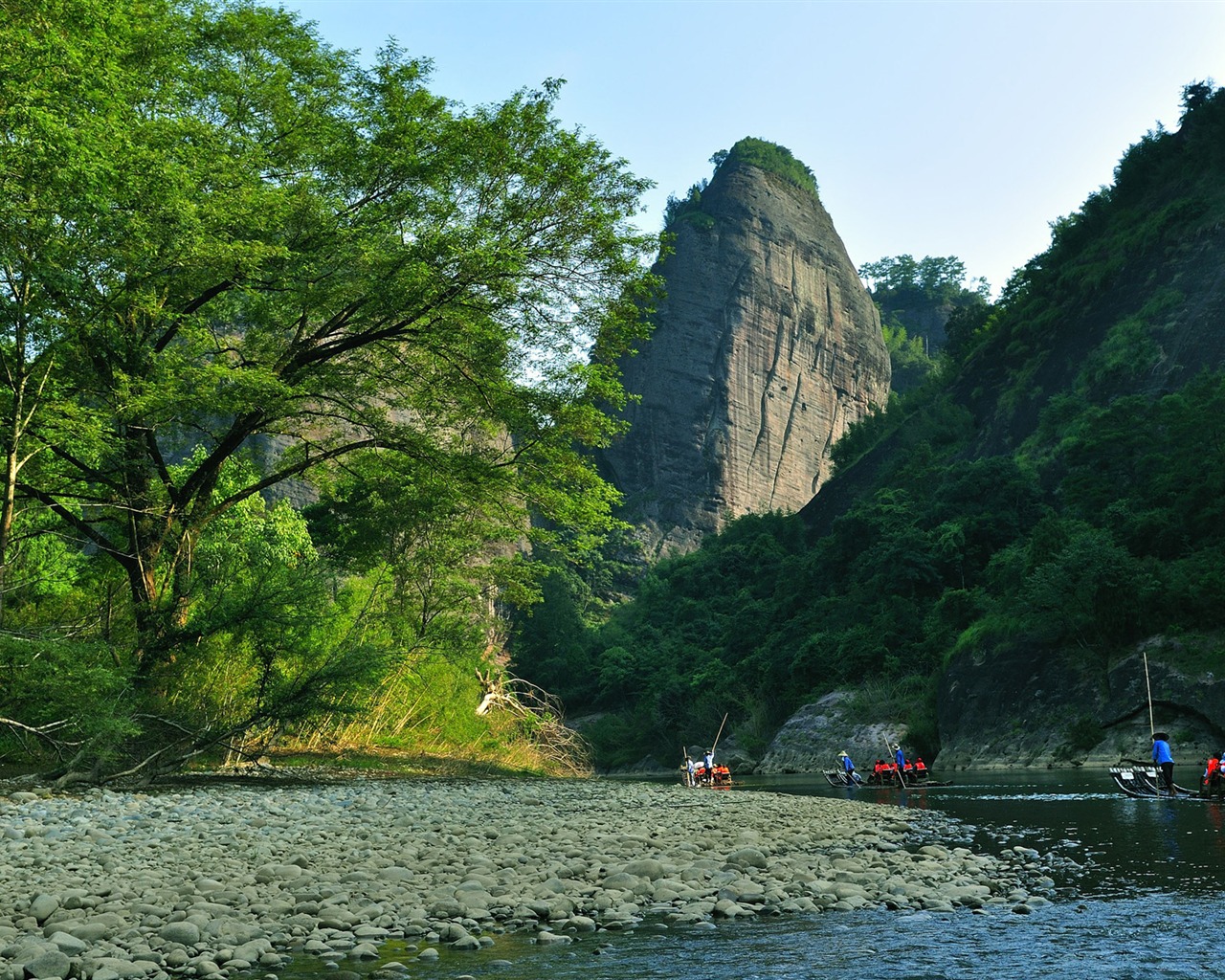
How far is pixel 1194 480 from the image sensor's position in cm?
4091

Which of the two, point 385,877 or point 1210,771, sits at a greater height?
point 1210,771

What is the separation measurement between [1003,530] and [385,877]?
4897cm

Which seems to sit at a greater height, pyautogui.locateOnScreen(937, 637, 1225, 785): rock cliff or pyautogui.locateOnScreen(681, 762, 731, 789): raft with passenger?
pyautogui.locateOnScreen(937, 637, 1225, 785): rock cliff

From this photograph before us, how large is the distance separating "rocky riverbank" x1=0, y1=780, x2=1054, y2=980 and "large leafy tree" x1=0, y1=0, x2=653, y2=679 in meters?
4.65

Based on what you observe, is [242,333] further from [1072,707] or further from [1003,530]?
[1003,530]

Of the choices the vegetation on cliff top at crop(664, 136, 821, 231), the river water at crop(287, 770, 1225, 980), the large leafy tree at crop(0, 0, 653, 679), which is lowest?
the river water at crop(287, 770, 1225, 980)

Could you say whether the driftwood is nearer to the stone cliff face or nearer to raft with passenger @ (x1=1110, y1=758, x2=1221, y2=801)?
raft with passenger @ (x1=1110, y1=758, x2=1221, y2=801)

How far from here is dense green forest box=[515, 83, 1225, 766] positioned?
131 ft

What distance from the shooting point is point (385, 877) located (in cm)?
762

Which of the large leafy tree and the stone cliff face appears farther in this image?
the stone cliff face

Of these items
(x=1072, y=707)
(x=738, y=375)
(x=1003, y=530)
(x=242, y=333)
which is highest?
(x=738, y=375)

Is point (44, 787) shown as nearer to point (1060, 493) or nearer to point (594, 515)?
point (594, 515)

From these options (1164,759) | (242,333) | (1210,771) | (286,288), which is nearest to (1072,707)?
(1164,759)


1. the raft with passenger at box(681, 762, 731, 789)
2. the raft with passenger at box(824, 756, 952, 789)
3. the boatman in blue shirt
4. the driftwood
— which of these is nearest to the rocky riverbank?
the boatman in blue shirt
